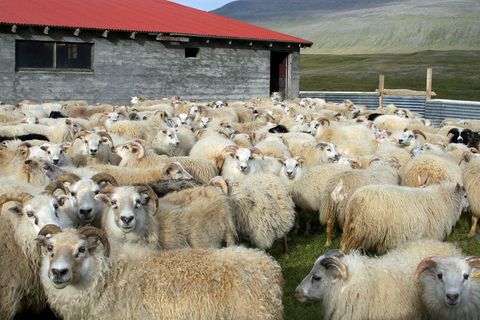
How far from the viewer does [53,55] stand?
75.2 feet

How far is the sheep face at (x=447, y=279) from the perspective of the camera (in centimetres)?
614

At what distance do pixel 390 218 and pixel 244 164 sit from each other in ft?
10.9

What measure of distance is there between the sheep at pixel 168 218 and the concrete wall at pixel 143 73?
1594 centimetres

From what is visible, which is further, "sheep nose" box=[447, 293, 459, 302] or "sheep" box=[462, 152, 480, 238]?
"sheep" box=[462, 152, 480, 238]

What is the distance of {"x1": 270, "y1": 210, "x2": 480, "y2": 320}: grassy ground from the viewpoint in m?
7.57

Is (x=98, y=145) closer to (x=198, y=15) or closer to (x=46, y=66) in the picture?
(x=46, y=66)

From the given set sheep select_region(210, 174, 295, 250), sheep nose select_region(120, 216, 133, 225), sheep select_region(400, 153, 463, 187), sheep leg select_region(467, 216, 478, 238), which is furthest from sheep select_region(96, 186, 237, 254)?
sheep leg select_region(467, 216, 478, 238)

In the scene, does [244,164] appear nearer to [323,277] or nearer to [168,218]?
[168,218]

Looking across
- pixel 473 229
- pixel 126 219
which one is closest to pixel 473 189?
pixel 473 229

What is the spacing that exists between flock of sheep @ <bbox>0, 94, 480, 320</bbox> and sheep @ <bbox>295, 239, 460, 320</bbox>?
0.05ft

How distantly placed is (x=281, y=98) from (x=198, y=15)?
21.7 feet

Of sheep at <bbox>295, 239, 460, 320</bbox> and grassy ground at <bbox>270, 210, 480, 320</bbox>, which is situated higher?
sheep at <bbox>295, 239, 460, 320</bbox>

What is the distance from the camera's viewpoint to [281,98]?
29.8 meters

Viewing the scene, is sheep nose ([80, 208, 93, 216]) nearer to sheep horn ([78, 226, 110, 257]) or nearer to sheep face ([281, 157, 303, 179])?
sheep horn ([78, 226, 110, 257])
